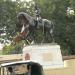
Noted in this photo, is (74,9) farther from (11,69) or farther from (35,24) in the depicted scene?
(11,69)

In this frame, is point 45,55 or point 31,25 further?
point 31,25

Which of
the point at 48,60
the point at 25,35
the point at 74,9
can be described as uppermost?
the point at 74,9

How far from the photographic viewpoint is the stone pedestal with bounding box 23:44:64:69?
842 inches

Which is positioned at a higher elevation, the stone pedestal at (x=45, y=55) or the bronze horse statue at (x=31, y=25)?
the bronze horse statue at (x=31, y=25)

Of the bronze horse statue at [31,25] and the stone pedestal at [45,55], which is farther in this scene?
the bronze horse statue at [31,25]

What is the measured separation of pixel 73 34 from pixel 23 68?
2539 cm

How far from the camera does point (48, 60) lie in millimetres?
21750

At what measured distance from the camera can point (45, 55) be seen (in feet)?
71.3

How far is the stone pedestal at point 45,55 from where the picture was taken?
2139cm

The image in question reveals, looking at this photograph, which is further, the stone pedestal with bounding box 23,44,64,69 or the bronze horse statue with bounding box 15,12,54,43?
the bronze horse statue with bounding box 15,12,54,43

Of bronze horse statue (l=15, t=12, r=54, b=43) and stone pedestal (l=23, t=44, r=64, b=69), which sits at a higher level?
bronze horse statue (l=15, t=12, r=54, b=43)

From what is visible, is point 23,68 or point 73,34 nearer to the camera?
point 23,68

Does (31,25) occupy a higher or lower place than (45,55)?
higher

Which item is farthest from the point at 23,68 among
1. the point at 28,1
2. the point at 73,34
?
the point at 28,1
